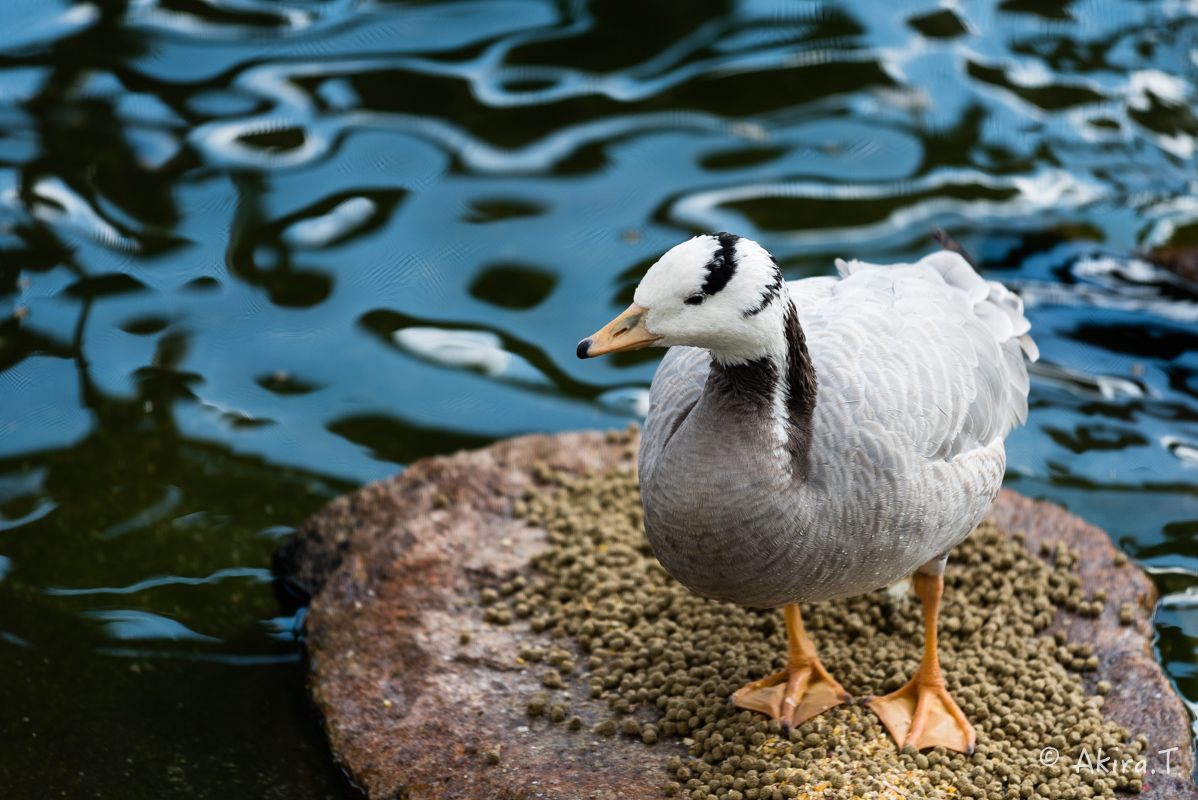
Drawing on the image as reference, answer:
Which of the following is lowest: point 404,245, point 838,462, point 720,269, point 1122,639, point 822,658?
point 1122,639

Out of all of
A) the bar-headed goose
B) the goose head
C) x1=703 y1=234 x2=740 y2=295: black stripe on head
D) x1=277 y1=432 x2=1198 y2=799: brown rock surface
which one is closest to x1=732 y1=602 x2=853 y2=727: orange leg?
the bar-headed goose

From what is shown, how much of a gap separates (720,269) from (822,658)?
214cm

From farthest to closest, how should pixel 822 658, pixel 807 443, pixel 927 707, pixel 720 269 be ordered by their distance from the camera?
pixel 822 658 < pixel 927 707 < pixel 807 443 < pixel 720 269

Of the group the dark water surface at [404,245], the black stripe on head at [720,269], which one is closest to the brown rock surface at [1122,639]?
the dark water surface at [404,245]

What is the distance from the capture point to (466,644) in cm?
480

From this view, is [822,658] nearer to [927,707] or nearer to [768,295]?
[927,707]

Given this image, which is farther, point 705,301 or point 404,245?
point 404,245

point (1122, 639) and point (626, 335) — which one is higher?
point (626, 335)

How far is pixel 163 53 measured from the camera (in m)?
8.48

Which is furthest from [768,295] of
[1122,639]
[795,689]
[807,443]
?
[1122,639]

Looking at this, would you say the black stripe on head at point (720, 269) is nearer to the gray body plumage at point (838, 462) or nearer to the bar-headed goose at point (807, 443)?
the bar-headed goose at point (807, 443)

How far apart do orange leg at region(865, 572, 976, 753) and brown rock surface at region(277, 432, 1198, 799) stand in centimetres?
71

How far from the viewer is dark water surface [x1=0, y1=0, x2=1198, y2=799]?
517cm

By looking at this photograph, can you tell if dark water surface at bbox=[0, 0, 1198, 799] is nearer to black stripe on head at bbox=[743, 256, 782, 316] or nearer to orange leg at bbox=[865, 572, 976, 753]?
orange leg at bbox=[865, 572, 976, 753]
